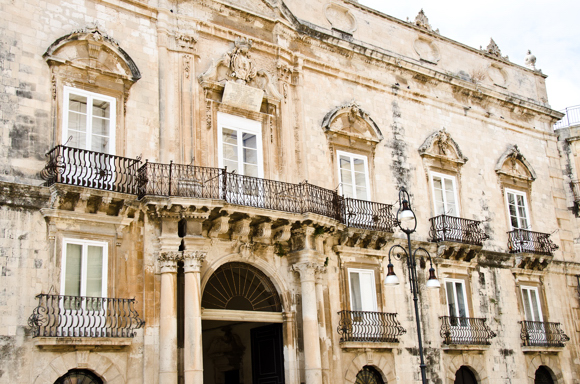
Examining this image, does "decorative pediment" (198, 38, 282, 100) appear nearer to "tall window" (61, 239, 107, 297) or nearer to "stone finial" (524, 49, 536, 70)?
"tall window" (61, 239, 107, 297)

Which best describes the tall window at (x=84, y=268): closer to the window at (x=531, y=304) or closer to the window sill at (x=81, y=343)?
the window sill at (x=81, y=343)

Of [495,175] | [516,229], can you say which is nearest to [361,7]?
[495,175]

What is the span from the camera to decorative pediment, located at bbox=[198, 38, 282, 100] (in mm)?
16562

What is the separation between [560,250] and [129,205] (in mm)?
16623

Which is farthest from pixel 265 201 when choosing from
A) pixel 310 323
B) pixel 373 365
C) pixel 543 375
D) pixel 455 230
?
pixel 543 375

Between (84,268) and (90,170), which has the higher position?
(90,170)

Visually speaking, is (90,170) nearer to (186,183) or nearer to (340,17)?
(186,183)

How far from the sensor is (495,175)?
22.8 metres

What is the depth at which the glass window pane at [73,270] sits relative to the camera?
1308 cm

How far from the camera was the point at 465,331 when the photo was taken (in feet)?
63.9

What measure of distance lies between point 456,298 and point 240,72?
9.48 meters

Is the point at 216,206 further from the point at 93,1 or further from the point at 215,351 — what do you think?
the point at 215,351

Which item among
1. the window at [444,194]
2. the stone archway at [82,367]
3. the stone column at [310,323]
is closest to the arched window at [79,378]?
the stone archway at [82,367]

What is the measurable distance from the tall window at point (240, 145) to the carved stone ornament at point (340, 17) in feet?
16.9
